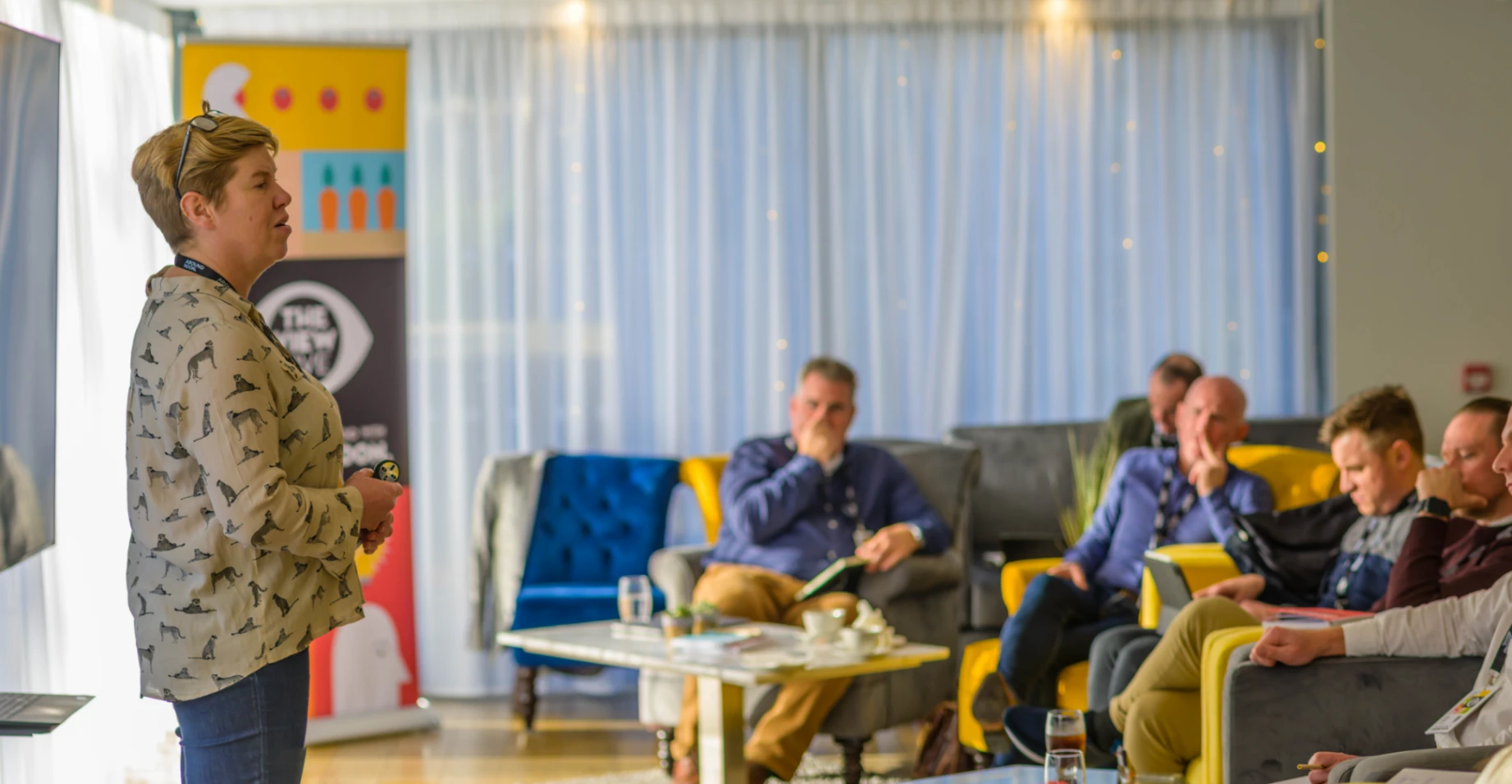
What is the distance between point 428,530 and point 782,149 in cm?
214

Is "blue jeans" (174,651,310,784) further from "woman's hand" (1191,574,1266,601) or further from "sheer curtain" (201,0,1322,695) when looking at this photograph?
"sheer curtain" (201,0,1322,695)

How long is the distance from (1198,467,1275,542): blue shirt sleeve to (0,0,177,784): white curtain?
297cm

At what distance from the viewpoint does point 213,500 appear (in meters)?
1.81

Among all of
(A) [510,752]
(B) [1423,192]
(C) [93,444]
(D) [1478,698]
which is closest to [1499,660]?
(D) [1478,698]

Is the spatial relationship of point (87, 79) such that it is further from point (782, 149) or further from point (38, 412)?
point (782, 149)

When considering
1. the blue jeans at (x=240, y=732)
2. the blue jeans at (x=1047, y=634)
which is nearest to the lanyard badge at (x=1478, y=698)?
the blue jeans at (x=1047, y=634)

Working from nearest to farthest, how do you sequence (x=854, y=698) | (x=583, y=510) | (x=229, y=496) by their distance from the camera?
(x=229, y=496), (x=854, y=698), (x=583, y=510)

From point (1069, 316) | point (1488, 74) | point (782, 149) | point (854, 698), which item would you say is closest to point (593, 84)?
point (782, 149)

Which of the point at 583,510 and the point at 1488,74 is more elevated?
the point at 1488,74

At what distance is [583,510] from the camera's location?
5.23 m

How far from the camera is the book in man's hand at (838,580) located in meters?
3.98

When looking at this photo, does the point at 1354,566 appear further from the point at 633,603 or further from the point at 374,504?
the point at 374,504

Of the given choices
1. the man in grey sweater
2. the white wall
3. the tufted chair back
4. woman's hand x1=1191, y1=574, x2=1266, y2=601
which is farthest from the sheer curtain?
the man in grey sweater

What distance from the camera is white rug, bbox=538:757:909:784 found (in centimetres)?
418
